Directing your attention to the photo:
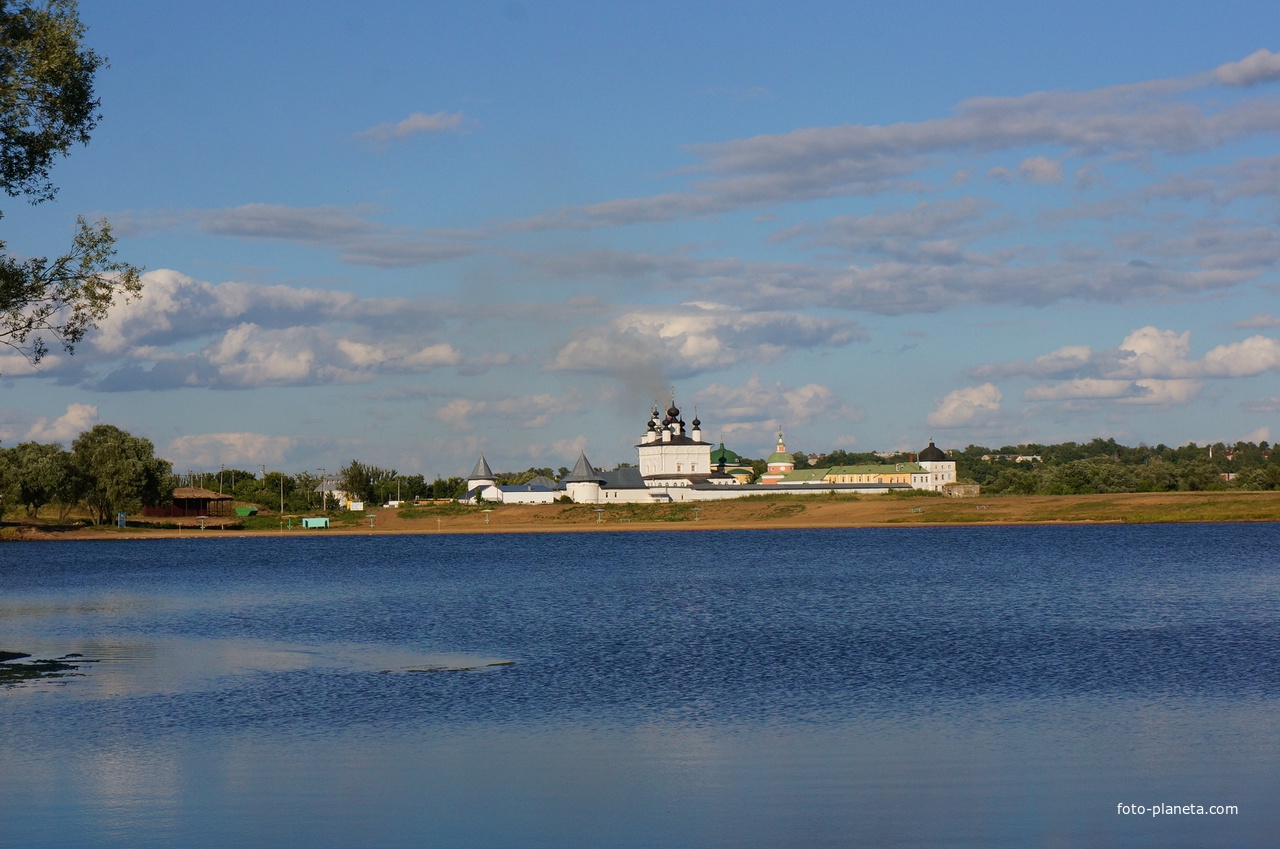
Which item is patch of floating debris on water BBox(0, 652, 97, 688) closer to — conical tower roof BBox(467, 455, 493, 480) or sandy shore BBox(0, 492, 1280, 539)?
sandy shore BBox(0, 492, 1280, 539)

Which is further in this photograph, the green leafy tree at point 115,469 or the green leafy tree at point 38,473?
the green leafy tree at point 115,469

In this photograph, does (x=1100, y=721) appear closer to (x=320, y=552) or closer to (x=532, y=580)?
(x=532, y=580)

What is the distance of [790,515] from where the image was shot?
463ft

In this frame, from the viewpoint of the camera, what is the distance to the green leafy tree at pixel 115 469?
388ft

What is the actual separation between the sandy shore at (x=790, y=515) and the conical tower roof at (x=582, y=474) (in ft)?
65.8

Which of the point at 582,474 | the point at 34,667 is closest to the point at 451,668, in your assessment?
the point at 34,667

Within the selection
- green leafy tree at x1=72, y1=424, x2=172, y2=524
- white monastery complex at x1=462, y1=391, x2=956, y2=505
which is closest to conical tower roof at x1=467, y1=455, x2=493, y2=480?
white monastery complex at x1=462, y1=391, x2=956, y2=505

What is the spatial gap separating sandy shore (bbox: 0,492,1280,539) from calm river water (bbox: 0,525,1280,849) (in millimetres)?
66164

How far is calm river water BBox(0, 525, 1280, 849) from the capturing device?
589 inches

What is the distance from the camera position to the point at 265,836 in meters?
14.5

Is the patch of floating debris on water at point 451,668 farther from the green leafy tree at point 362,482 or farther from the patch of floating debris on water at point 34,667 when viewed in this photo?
the green leafy tree at point 362,482

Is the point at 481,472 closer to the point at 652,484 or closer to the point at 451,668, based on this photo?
the point at 652,484

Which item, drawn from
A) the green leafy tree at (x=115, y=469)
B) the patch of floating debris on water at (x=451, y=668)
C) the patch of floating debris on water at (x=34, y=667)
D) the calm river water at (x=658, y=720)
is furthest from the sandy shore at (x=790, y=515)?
the patch of floating debris on water at (x=34, y=667)

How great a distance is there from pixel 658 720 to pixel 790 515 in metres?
120
